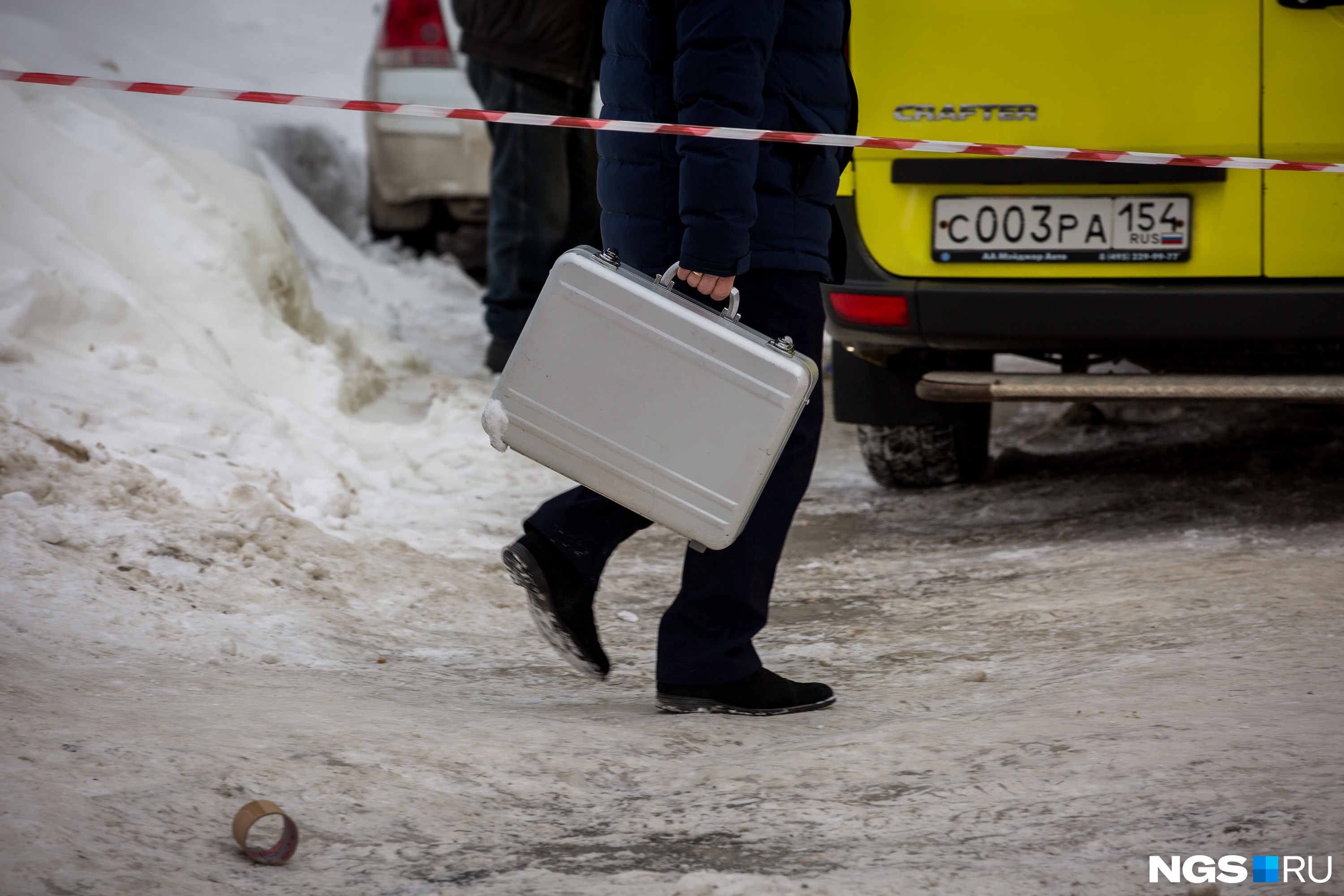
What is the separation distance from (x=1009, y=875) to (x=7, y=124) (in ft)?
14.5

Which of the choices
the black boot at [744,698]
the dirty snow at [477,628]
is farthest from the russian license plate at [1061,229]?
the black boot at [744,698]

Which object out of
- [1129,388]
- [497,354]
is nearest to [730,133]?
[1129,388]

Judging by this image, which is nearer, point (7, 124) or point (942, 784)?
point (942, 784)

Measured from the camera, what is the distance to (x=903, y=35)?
11.1ft

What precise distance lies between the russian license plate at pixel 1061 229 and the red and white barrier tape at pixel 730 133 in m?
0.14

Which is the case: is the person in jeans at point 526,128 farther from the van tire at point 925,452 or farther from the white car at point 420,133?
the van tire at point 925,452

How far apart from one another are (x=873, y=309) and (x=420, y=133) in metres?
3.98

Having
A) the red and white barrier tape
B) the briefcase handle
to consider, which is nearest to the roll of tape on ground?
the briefcase handle

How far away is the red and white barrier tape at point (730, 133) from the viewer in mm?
2344

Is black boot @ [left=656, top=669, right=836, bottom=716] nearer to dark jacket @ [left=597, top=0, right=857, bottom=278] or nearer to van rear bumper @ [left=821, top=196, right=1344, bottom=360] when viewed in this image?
dark jacket @ [left=597, top=0, right=857, bottom=278]

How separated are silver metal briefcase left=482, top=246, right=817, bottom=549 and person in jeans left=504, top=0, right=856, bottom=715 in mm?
111

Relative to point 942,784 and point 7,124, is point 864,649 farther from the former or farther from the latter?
point 7,124

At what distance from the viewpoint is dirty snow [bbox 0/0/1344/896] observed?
1.85m

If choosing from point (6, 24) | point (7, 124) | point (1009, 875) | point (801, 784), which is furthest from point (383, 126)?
point (1009, 875)
